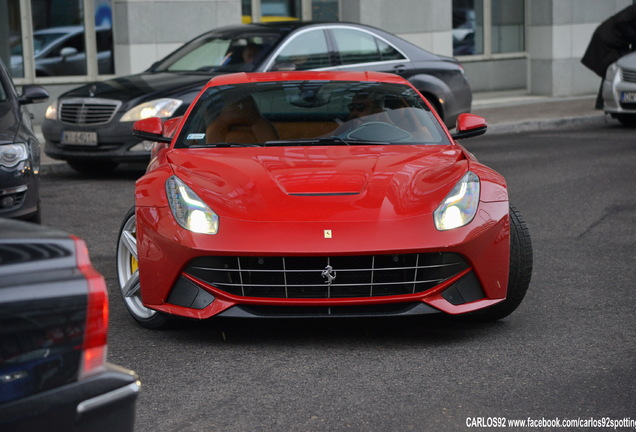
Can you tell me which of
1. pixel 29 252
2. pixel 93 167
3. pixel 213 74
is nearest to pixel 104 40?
pixel 93 167

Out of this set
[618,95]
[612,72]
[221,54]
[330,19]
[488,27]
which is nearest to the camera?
[221,54]

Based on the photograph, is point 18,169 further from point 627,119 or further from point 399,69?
point 627,119

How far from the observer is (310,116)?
675cm

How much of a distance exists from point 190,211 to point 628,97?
11897 mm

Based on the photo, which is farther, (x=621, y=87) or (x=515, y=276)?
(x=621, y=87)

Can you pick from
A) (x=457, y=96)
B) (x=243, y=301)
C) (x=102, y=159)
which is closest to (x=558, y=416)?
(x=243, y=301)

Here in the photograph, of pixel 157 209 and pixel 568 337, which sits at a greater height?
pixel 157 209

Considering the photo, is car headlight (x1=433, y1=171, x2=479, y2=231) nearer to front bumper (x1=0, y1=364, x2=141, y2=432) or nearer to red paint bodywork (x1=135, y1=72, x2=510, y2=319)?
red paint bodywork (x1=135, y1=72, x2=510, y2=319)

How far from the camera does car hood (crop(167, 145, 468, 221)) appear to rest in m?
5.35

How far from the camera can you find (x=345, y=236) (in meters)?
5.21

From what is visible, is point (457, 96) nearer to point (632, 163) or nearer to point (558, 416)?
point (632, 163)

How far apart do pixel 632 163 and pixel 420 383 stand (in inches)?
336

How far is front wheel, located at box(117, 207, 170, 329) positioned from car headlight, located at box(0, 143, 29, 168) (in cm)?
195

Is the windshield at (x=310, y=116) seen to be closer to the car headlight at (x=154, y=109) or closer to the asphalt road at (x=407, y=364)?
the asphalt road at (x=407, y=364)
